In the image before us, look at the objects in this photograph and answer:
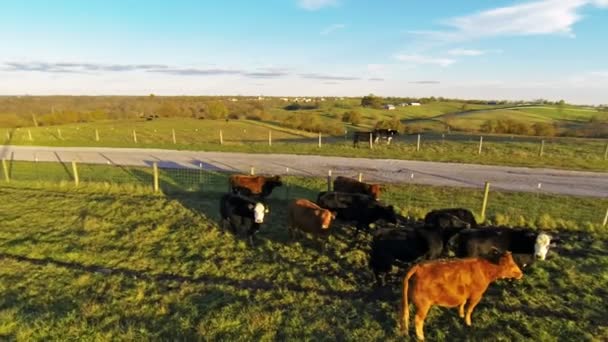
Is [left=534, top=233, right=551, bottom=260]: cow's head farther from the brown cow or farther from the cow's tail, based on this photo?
the cow's tail

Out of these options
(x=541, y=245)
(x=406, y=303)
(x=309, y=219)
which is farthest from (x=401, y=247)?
(x=541, y=245)

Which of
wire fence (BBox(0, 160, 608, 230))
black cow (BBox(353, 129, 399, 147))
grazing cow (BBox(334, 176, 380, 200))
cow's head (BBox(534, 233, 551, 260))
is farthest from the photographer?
black cow (BBox(353, 129, 399, 147))

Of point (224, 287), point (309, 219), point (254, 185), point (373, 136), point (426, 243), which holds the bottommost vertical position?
point (224, 287)

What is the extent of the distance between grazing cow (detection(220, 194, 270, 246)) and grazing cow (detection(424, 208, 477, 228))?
4381mm

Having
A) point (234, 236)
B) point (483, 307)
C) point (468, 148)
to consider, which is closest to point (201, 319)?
point (234, 236)

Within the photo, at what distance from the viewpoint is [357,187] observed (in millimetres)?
14242

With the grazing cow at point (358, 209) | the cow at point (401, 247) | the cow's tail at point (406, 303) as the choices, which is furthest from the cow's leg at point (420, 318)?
the grazing cow at point (358, 209)

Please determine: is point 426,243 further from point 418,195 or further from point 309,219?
point 418,195

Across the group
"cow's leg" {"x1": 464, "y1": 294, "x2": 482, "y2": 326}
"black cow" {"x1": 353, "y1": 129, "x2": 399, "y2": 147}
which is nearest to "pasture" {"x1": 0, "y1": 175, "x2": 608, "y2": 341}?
"cow's leg" {"x1": 464, "y1": 294, "x2": 482, "y2": 326}

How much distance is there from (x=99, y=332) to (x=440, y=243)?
21.8 ft

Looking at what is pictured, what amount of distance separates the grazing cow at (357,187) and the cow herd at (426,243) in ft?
0.12

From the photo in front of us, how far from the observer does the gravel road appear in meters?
18.4

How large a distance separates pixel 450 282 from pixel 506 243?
10.5ft

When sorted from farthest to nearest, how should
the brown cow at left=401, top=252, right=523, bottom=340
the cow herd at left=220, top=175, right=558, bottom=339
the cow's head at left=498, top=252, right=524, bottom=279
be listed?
the cow's head at left=498, top=252, right=524, bottom=279
the cow herd at left=220, top=175, right=558, bottom=339
the brown cow at left=401, top=252, right=523, bottom=340
